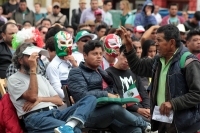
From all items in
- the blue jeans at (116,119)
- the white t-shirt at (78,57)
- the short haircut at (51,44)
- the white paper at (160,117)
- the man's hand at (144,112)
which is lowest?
the man's hand at (144,112)

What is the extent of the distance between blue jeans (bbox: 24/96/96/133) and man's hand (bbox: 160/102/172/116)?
100cm

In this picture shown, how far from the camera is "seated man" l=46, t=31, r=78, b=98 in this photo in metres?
8.71

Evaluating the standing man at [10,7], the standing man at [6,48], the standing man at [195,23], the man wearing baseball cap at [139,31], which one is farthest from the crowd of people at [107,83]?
the standing man at [10,7]

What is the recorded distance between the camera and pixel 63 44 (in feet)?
30.0

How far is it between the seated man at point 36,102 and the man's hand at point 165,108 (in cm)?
100

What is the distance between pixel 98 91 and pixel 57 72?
4.86 ft

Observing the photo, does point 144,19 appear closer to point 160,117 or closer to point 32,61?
point 32,61

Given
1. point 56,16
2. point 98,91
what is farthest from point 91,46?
point 56,16

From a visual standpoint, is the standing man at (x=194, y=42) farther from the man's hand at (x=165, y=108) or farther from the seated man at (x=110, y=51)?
the man's hand at (x=165, y=108)

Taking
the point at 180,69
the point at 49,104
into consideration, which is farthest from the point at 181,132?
the point at 49,104

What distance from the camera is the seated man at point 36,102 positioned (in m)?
6.84

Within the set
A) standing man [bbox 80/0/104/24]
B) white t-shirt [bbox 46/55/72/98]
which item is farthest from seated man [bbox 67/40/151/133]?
standing man [bbox 80/0/104/24]

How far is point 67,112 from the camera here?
23.2 ft

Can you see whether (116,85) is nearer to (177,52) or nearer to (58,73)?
(58,73)
